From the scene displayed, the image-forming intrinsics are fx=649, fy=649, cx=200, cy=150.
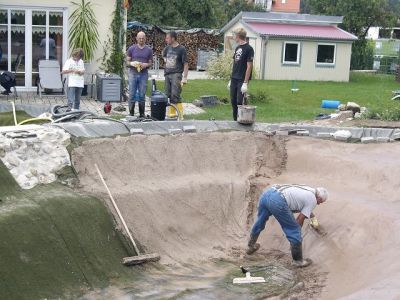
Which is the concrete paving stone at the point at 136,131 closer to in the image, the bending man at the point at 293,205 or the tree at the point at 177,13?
the bending man at the point at 293,205

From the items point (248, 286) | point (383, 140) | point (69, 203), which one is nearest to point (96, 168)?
point (69, 203)

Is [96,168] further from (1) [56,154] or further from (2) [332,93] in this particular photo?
(2) [332,93]

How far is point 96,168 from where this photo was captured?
380 inches

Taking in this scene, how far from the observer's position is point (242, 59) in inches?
484

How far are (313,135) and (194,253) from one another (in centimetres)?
396

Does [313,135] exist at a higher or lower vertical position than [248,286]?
higher

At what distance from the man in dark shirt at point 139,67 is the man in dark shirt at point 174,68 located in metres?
0.47

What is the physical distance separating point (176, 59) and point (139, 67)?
2.78ft

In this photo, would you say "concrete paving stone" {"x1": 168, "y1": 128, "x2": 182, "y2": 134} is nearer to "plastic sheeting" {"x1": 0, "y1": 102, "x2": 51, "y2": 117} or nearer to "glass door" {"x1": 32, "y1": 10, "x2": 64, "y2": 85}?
"plastic sheeting" {"x1": 0, "y1": 102, "x2": 51, "y2": 117}

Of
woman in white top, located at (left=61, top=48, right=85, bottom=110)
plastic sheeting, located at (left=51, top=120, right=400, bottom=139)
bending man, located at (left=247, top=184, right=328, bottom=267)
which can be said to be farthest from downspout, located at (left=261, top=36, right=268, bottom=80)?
bending man, located at (left=247, top=184, right=328, bottom=267)

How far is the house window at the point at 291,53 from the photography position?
28828mm

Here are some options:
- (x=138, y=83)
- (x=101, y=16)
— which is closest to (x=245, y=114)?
(x=138, y=83)

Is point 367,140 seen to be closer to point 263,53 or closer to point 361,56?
point 263,53

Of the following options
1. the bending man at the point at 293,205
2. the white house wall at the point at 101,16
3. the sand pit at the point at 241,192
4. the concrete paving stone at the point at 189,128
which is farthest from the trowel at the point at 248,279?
the white house wall at the point at 101,16
